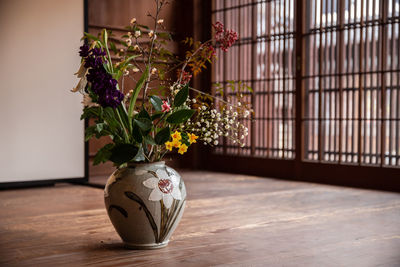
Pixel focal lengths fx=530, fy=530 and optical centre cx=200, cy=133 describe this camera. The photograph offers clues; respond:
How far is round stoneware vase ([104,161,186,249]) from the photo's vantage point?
7.10ft

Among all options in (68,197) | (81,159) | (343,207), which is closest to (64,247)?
(68,197)

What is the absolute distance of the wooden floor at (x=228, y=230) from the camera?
7.18 ft

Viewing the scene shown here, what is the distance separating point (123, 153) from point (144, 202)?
0.22 meters

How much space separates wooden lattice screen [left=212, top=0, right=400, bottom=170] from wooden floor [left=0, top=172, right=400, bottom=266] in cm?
56

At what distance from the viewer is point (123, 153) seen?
2154 millimetres

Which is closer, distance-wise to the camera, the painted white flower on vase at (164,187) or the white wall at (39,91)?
the painted white flower on vase at (164,187)

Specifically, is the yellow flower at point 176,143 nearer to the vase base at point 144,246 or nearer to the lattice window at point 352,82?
the vase base at point 144,246

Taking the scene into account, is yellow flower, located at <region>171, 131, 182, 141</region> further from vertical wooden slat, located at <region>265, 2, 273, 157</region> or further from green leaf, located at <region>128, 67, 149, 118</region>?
vertical wooden slat, located at <region>265, 2, 273, 157</region>

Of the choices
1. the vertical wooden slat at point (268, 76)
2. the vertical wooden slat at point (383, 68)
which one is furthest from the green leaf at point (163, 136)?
the vertical wooden slat at point (268, 76)

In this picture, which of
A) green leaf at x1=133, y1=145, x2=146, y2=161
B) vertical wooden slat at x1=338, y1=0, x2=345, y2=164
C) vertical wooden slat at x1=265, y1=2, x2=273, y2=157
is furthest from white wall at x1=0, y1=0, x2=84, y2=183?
green leaf at x1=133, y1=145, x2=146, y2=161

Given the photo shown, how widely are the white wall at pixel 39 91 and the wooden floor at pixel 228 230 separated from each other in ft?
0.98

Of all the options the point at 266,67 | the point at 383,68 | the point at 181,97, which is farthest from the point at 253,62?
the point at 181,97

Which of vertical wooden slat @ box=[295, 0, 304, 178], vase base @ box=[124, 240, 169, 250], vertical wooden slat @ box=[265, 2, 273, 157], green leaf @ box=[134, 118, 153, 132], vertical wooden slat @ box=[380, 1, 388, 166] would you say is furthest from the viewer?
vertical wooden slat @ box=[265, 2, 273, 157]

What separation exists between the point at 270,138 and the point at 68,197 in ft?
7.21
